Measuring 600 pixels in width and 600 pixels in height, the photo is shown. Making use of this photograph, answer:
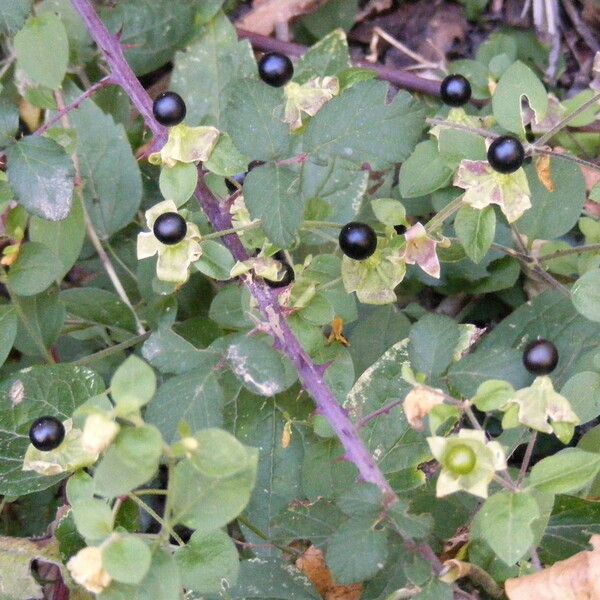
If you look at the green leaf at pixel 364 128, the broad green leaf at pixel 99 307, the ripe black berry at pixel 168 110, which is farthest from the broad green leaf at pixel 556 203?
the broad green leaf at pixel 99 307

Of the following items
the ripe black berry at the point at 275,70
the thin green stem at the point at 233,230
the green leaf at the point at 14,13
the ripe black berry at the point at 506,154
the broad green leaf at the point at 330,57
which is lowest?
the broad green leaf at the point at 330,57

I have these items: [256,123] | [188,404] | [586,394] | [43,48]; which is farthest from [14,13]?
[586,394]

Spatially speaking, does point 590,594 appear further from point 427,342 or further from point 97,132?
point 97,132

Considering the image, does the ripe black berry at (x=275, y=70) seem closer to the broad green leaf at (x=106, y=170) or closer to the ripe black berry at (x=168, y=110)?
the ripe black berry at (x=168, y=110)

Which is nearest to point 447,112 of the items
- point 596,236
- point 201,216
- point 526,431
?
point 596,236

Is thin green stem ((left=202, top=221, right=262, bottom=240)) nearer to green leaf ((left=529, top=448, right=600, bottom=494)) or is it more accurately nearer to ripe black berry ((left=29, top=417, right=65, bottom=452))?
ripe black berry ((left=29, top=417, right=65, bottom=452))

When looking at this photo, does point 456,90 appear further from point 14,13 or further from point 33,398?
point 33,398
